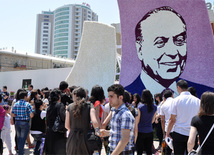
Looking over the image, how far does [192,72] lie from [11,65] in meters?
39.2

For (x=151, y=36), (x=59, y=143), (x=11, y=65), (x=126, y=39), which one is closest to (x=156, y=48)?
(x=151, y=36)

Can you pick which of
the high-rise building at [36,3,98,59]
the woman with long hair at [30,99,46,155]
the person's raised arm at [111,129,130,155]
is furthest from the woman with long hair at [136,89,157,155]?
the high-rise building at [36,3,98,59]

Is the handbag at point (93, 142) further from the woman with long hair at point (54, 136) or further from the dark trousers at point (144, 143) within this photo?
the dark trousers at point (144, 143)

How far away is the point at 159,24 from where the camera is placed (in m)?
A: 11.4

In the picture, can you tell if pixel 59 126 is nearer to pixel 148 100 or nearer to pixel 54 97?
pixel 54 97

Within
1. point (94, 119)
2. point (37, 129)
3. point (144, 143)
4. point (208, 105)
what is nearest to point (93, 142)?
point (94, 119)

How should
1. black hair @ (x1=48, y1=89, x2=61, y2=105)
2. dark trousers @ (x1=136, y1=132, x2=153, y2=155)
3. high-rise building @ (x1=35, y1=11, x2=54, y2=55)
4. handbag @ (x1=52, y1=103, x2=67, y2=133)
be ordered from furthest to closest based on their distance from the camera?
high-rise building @ (x1=35, y1=11, x2=54, y2=55) < dark trousers @ (x1=136, y1=132, x2=153, y2=155) < black hair @ (x1=48, y1=89, x2=61, y2=105) < handbag @ (x1=52, y1=103, x2=67, y2=133)

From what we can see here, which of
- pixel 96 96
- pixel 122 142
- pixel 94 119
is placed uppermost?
pixel 96 96

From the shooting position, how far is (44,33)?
11700 cm

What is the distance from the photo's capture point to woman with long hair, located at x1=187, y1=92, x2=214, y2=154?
117 inches

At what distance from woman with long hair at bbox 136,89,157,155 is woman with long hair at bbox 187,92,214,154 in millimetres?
2020

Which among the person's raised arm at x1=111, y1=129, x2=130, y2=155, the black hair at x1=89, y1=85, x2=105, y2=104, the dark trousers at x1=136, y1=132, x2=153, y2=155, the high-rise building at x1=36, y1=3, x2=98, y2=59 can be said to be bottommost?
the dark trousers at x1=136, y1=132, x2=153, y2=155

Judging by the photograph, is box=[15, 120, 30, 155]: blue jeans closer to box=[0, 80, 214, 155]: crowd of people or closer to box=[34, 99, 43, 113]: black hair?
box=[0, 80, 214, 155]: crowd of people

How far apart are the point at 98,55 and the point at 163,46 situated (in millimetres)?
6646
